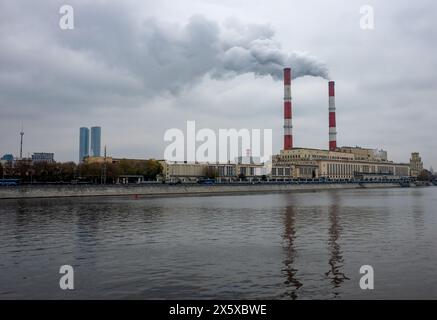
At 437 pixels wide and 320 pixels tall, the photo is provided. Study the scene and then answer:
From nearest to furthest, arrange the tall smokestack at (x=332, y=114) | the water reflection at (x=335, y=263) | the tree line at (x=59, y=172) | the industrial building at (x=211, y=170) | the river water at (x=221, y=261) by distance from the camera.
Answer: the river water at (x=221, y=261) < the water reflection at (x=335, y=263) < the tree line at (x=59, y=172) < the tall smokestack at (x=332, y=114) < the industrial building at (x=211, y=170)

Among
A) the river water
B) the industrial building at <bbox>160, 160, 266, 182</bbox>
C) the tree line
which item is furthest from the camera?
the industrial building at <bbox>160, 160, 266, 182</bbox>

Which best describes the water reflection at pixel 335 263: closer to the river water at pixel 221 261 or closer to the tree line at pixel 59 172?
the river water at pixel 221 261

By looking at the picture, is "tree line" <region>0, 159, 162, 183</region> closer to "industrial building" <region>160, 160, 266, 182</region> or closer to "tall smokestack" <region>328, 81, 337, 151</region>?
"industrial building" <region>160, 160, 266, 182</region>

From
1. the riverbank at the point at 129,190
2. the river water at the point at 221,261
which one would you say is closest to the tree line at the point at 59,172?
the riverbank at the point at 129,190

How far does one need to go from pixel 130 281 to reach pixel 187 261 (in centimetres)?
349

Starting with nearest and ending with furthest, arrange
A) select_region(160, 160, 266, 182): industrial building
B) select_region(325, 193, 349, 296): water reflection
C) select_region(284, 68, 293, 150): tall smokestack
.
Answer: select_region(325, 193, 349, 296): water reflection, select_region(284, 68, 293, 150): tall smokestack, select_region(160, 160, 266, 182): industrial building

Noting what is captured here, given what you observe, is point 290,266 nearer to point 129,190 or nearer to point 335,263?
point 335,263

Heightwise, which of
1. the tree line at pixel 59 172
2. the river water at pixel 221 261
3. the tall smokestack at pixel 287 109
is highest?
the tall smokestack at pixel 287 109

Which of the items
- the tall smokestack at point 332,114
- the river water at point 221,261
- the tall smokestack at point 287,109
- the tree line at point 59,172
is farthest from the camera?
the tall smokestack at point 332,114

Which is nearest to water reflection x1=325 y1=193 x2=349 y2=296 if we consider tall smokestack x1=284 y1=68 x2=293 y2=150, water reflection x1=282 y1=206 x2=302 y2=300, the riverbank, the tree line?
water reflection x1=282 y1=206 x2=302 y2=300

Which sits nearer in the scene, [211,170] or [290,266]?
[290,266]

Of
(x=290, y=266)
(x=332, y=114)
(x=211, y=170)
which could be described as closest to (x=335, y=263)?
(x=290, y=266)

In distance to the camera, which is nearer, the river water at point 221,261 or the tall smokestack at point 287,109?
the river water at point 221,261

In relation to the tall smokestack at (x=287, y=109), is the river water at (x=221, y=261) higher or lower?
lower
